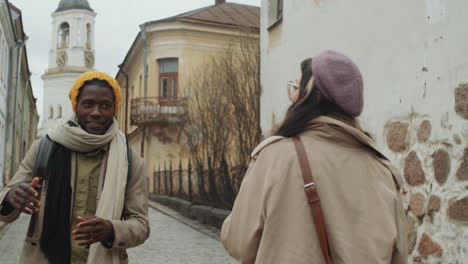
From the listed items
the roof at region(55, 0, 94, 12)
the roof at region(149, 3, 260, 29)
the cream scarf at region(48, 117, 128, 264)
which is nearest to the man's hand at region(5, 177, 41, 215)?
the cream scarf at region(48, 117, 128, 264)

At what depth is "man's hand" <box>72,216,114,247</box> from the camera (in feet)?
8.76

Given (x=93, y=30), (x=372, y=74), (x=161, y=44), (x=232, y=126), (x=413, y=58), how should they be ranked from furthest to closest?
(x=93, y=30) < (x=161, y=44) < (x=232, y=126) < (x=372, y=74) < (x=413, y=58)

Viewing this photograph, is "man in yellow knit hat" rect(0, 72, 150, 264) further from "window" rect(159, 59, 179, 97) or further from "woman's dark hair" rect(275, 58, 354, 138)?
"window" rect(159, 59, 179, 97)

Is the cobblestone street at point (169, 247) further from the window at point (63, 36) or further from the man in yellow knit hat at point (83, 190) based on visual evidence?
the window at point (63, 36)

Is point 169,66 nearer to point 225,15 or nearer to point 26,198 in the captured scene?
point 225,15

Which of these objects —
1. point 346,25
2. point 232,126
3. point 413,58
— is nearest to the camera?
point 413,58

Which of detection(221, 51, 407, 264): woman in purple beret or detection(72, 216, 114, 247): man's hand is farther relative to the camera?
detection(72, 216, 114, 247): man's hand

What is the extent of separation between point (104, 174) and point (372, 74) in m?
4.57

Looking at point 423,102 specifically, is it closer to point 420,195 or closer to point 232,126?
point 420,195

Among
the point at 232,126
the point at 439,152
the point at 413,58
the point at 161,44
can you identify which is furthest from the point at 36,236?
the point at 161,44

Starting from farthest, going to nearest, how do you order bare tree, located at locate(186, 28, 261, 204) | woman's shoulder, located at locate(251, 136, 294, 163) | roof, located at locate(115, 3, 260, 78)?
roof, located at locate(115, 3, 260, 78), bare tree, located at locate(186, 28, 261, 204), woman's shoulder, located at locate(251, 136, 294, 163)

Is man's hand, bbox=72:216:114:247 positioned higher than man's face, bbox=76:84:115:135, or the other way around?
man's face, bbox=76:84:115:135

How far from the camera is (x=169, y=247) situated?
33.8 feet

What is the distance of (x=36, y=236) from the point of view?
2822 millimetres
